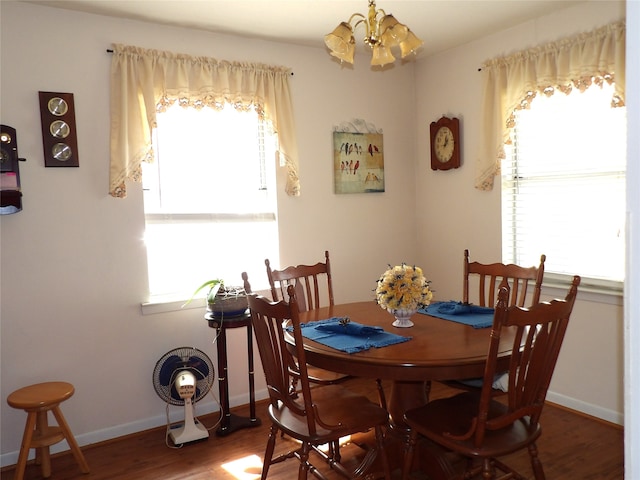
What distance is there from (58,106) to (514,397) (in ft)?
9.06

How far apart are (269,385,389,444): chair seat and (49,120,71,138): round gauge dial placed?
1.94m

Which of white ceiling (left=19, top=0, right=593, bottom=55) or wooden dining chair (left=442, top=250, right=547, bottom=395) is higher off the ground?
white ceiling (left=19, top=0, right=593, bottom=55)

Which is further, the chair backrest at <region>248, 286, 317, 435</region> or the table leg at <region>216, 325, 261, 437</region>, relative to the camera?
the table leg at <region>216, 325, 261, 437</region>

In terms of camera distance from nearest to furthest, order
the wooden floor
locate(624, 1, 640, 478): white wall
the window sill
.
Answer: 1. locate(624, 1, 640, 478): white wall
2. the wooden floor
3. the window sill

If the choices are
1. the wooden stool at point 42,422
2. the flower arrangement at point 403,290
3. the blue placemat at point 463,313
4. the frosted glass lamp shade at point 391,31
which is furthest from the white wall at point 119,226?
the frosted glass lamp shade at point 391,31

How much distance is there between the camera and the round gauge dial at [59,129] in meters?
2.85

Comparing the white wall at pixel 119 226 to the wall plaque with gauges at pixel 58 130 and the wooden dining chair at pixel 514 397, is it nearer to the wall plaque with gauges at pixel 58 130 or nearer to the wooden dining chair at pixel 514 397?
the wall plaque with gauges at pixel 58 130

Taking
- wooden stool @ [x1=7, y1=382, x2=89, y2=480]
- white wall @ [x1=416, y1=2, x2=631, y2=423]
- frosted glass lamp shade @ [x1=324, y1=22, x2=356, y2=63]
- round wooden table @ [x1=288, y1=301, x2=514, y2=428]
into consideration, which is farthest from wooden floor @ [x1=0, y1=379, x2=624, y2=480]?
frosted glass lamp shade @ [x1=324, y1=22, x2=356, y2=63]

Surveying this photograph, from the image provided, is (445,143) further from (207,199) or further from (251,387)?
(251,387)

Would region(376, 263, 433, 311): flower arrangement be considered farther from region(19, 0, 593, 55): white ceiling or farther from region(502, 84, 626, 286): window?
region(19, 0, 593, 55): white ceiling

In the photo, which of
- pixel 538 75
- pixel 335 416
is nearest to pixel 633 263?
pixel 335 416

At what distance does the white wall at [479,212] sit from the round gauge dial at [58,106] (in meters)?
2.67

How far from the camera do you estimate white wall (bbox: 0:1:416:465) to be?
9.18ft

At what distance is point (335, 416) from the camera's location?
7.02 ft
